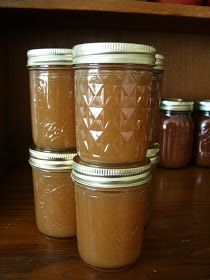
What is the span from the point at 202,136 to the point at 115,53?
2.37ft

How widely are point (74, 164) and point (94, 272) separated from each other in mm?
166

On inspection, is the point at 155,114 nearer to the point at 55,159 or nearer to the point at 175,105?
the point at 55,159

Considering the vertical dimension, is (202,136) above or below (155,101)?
below

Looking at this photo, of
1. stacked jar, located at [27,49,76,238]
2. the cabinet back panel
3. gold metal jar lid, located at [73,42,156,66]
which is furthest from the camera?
the cabinet back panel

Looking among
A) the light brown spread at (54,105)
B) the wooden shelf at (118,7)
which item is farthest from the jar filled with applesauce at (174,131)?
the light brown spread at (54,105)

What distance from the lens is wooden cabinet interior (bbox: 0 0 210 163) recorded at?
78cm

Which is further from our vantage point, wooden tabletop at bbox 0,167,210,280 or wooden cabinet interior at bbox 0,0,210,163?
wooden cabinet interior at bbox 0,0,210,163

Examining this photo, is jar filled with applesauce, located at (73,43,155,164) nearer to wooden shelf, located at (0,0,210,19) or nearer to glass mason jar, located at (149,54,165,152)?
glass mason jar, located at (149,54,165,152)

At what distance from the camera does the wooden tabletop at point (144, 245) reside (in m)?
0.47

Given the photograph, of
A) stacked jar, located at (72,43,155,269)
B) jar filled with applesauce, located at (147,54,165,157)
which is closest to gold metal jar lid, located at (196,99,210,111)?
jar filled with applesauce, located at (147,54,165,157)

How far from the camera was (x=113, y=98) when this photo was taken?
44 centimetres

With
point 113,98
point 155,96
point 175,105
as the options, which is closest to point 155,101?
point 155,96

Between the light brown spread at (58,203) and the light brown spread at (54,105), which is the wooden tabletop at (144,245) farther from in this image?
the light brown spread at (54,105)

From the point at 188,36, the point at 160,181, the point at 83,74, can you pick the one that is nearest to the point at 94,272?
the point at 83,74
